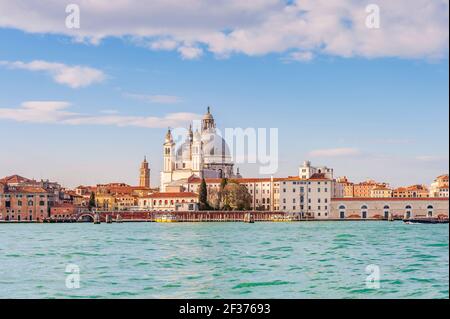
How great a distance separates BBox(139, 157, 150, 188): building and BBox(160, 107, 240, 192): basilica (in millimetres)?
5375

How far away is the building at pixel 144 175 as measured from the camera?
39375 mm

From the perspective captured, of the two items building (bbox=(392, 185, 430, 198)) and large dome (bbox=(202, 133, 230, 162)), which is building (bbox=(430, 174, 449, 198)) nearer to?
building (bbox=(392, 185, 430, 198))

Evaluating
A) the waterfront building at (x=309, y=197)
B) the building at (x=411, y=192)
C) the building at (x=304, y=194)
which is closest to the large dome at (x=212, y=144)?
the building at (x=304, y=194)

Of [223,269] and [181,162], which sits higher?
[181,162]

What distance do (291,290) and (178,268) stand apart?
1617mm

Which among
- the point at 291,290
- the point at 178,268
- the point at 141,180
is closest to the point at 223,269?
the point at 178,268

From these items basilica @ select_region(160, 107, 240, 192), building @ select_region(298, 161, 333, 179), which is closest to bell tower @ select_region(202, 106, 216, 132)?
basilica @ select_region(160, 107, 240, 192)

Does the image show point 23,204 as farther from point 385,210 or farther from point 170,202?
point 385,210

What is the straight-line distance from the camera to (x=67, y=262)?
6352 millimetres

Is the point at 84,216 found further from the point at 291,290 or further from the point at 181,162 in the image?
the point at 291,290

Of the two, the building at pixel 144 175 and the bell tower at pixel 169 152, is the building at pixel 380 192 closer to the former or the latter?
the bell tower at pixel 169 152
